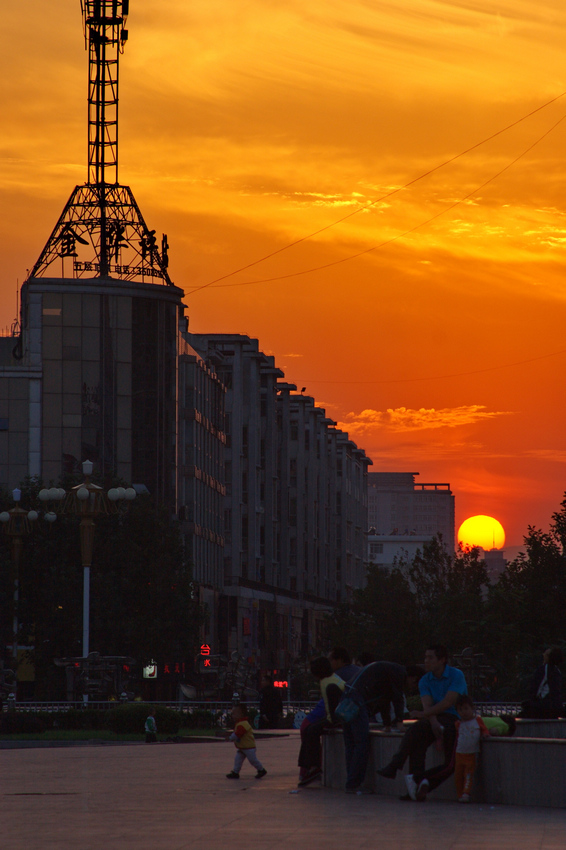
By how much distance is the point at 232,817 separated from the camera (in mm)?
12812

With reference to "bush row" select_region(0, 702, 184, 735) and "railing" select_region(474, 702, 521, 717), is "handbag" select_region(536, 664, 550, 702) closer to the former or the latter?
"bush row" select_region(0, 702, 184, 735)

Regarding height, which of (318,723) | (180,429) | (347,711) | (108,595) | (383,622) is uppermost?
(180,429)

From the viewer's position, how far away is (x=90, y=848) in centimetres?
1055

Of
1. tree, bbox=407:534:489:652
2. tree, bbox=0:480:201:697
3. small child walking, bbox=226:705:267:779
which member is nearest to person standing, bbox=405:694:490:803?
small child walking, bbox=226:705:267:779

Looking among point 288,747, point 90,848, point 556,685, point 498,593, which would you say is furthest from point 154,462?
point 90,848

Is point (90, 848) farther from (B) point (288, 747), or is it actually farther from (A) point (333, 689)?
(B) point (288, 747)

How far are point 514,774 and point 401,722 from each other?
2099mm

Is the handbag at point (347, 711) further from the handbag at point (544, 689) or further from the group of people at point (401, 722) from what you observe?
the handbag at point (544, 689)

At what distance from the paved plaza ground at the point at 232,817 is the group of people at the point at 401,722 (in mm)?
315

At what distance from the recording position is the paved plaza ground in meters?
10.8

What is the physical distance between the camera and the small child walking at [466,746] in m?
13.9

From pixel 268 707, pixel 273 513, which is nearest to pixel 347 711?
pixel 268 707

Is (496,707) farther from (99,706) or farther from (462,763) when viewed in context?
(462,763)

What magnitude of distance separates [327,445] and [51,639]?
92.8 m
